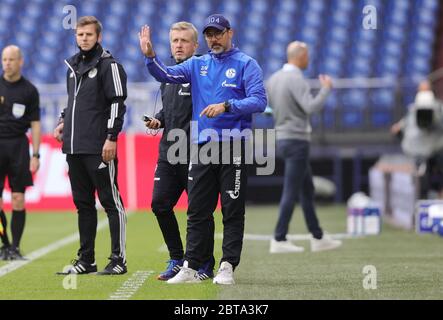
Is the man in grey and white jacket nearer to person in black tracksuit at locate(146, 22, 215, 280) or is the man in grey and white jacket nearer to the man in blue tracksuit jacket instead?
person in black tracksuit at locate(146, 22, 215, 280)

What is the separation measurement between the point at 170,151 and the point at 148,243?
139 inches

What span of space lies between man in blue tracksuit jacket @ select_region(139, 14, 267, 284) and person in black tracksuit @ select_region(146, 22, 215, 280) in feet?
1.24

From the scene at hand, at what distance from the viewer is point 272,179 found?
710 inches

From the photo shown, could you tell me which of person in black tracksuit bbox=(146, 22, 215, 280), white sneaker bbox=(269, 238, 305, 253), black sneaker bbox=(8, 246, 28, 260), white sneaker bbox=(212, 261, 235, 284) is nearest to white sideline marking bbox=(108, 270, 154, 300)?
person in black tracksuit bbox=(146, 22, 215, 280)

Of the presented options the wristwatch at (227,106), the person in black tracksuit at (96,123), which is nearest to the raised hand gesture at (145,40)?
the wristwatch at (227,106)

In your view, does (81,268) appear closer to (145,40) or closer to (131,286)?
(131,286)

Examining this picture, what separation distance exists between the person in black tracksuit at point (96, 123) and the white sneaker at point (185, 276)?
A: 82 centimetres

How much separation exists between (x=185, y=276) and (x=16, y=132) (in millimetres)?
3251

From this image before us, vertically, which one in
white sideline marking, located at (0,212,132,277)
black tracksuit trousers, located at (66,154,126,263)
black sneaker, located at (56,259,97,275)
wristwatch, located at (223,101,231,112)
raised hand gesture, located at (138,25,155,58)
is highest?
raised hand gesture, located at (138,25,155,58)

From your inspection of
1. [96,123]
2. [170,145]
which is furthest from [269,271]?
[96,123]

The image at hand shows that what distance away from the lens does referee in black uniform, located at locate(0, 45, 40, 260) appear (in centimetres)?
948

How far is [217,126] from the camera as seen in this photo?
683 centimetres
